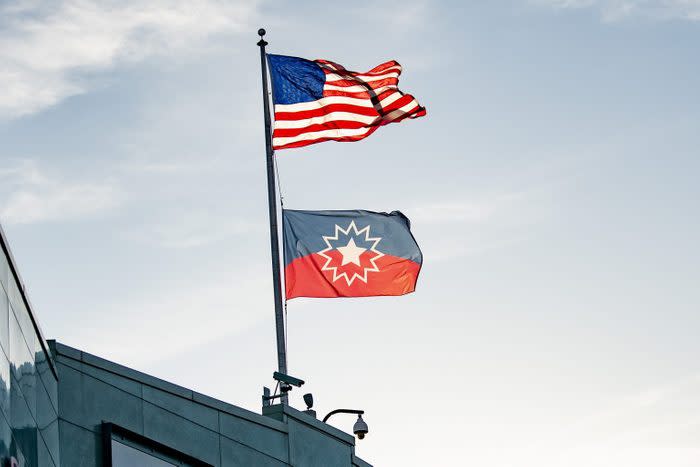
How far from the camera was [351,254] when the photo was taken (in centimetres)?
2875

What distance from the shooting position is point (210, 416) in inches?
1031

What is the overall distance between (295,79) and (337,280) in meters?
4.94

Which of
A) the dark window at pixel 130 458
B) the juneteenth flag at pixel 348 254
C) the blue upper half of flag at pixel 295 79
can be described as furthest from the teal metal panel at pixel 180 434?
the blue upper half of flag at pixel 295 79

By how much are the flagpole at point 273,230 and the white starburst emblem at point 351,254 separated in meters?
1.03

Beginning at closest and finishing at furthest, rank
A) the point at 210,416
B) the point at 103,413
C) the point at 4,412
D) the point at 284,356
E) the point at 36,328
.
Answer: the point at 4,412, the point at 36,328, the point at 103,413, the point at 210,416, the point at 284,356

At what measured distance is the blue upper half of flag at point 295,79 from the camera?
30.0m

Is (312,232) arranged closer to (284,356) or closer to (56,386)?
(284,356)

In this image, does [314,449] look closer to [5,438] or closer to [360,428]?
[360,428]

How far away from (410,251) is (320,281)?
A: 236 centimetres

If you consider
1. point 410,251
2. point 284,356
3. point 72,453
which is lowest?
point 72,453

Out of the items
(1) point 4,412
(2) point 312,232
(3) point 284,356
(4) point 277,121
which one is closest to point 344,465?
(3) point 284,356

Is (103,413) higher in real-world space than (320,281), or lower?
lower

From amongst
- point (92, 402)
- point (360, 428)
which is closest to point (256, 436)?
point (360, 428)

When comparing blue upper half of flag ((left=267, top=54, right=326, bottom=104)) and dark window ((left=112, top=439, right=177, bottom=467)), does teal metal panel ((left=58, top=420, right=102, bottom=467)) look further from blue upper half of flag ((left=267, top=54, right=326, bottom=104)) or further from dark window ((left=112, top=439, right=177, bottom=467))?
blue upper half of flag ((left=267, top=54, right=326, bottom=104))
